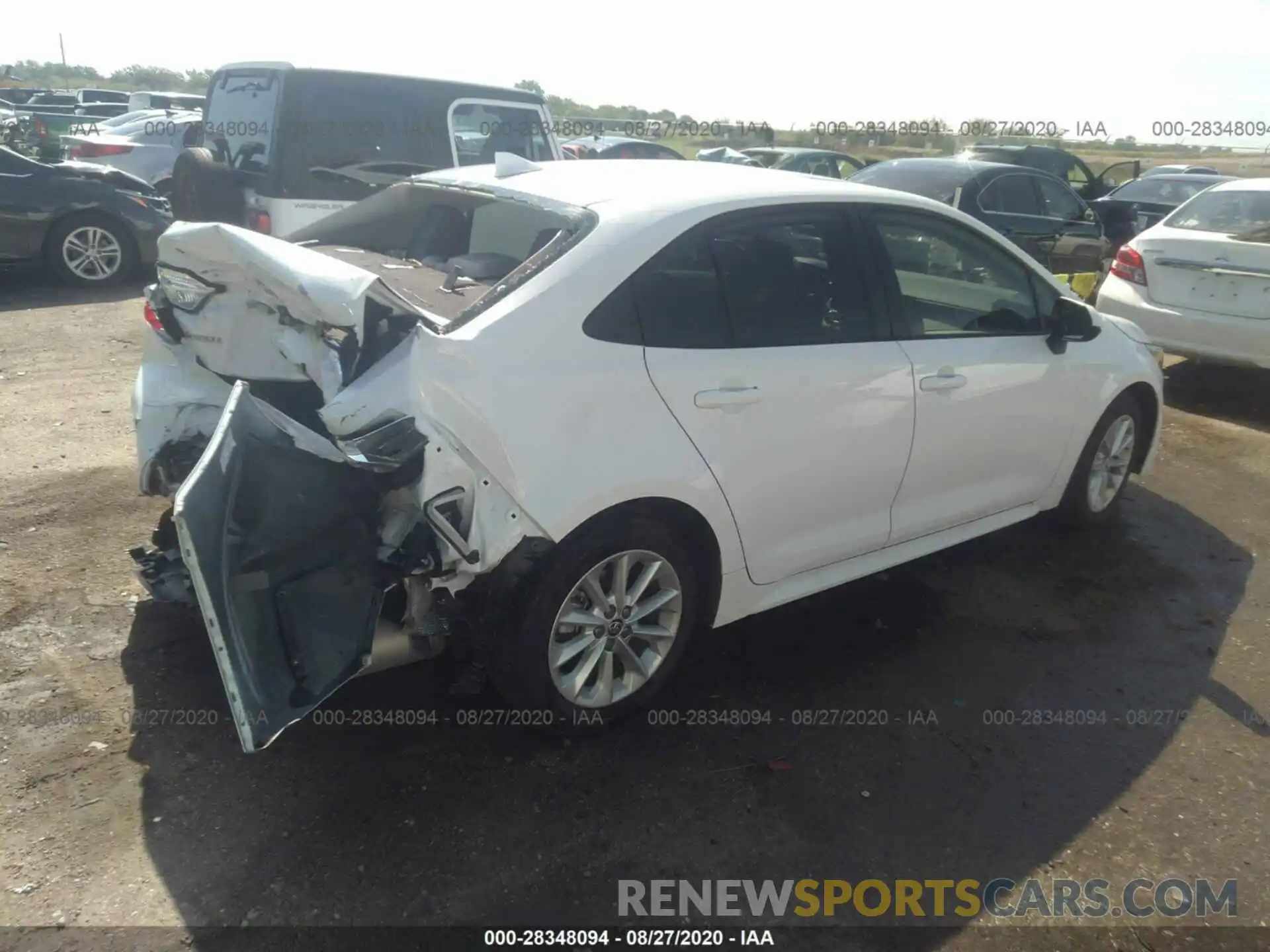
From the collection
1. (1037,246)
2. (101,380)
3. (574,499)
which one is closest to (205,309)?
(574,499)

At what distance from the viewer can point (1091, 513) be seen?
4801 millimetres

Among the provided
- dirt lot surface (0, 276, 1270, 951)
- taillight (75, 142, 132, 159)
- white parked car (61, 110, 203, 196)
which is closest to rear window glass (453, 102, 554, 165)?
dirt lot surface (0, 276, 1270, 951)

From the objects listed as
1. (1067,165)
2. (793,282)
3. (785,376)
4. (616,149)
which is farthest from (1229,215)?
(616,149)

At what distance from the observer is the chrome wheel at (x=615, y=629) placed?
2.97 metres

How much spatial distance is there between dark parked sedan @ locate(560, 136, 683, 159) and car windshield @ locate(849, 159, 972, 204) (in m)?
9.49

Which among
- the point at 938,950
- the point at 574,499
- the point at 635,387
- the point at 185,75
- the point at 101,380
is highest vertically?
the point at 185,75

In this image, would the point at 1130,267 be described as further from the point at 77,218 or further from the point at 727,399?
the point at 77,218

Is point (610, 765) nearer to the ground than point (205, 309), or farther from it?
nearer to the ground

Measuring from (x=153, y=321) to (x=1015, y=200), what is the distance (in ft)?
26.2

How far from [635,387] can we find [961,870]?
164cm

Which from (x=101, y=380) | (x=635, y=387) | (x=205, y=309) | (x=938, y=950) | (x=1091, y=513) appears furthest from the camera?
(x=101, y=380)

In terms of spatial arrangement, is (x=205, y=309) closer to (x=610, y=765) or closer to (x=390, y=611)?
(x=390, y=611)

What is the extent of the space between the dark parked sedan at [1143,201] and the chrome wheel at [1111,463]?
7.55 metres

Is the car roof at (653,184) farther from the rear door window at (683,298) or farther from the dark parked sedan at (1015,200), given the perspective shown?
the dark parked sedan at (1015,200)
